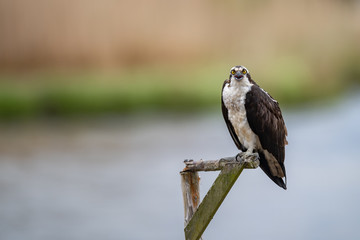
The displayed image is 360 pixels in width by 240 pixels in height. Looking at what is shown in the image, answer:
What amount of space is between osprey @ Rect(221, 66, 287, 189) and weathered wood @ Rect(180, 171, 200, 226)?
2.04ft

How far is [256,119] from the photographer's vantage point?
19.0 feet

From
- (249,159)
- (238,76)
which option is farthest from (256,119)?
(249,159)

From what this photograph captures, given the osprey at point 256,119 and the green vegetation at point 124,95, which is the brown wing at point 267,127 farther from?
the green vegetation at point 124,95

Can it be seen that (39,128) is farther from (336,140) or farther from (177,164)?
(336,140)

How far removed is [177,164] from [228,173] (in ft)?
39.0

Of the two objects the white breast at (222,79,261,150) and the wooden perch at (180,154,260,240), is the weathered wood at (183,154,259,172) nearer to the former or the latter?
the wooden perch at (180,154,260,240)

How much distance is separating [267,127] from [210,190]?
1.01 metres

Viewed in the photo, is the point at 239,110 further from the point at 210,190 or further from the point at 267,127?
the point at 210,190

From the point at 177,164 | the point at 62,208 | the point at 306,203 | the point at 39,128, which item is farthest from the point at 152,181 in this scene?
the point at 39,128

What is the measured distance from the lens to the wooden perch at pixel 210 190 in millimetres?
5016

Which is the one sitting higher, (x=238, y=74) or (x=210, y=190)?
(x=238, y=74)

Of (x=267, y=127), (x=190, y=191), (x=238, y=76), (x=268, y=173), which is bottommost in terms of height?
(x=190, y=191)

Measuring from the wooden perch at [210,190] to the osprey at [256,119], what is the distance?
0.43 m

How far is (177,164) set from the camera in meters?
16.9
